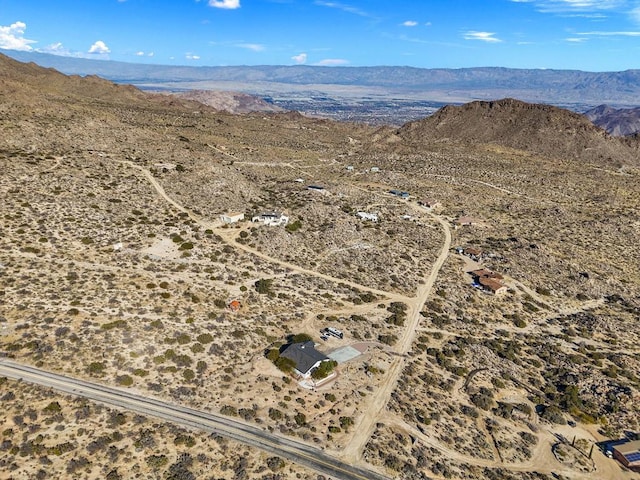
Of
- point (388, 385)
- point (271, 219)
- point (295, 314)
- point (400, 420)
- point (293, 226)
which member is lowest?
point (400, 420)

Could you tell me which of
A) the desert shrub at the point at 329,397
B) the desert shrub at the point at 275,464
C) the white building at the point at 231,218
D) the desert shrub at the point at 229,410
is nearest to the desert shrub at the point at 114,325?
the desert shrub at the point at 229,410

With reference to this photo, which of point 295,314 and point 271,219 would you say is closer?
point 295,314

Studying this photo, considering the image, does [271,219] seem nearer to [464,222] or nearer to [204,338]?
[204,338]

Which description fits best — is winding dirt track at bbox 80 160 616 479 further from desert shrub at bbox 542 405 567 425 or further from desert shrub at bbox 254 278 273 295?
desert shrub at bbox 254 278 273 295

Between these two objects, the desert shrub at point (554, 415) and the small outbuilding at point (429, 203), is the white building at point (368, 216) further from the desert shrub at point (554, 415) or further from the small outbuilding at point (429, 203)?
the desert shrub at point (554, 415)

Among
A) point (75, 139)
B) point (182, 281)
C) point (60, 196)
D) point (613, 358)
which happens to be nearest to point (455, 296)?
→ point (613, 358)

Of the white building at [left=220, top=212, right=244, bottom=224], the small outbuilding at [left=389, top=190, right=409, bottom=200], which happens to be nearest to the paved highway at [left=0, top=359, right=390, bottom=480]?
the white building at [left=220, top=212, right=244, bottom=224]

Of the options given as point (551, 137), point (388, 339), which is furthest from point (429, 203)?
point (551, 137)

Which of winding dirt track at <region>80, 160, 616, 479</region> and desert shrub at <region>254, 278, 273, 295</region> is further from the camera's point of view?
desert shrub at <region>254, 278, 273, 295</region>
